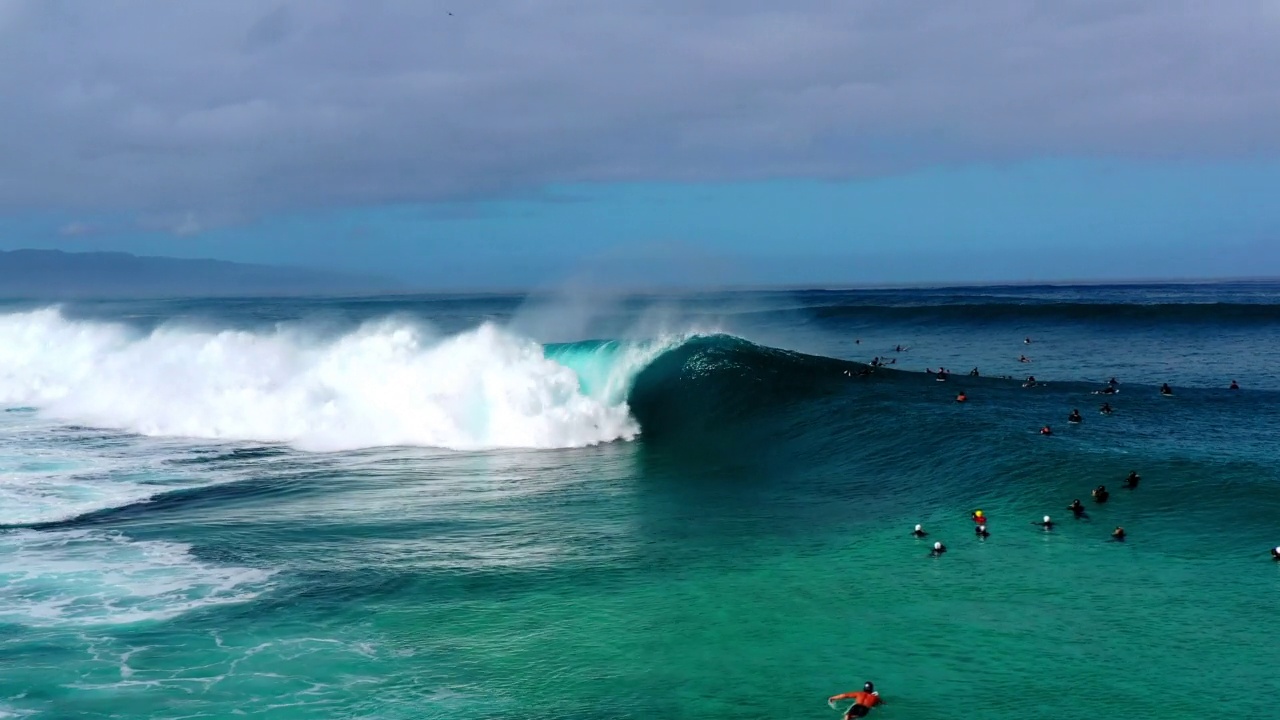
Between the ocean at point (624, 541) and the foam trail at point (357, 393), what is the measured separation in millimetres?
150

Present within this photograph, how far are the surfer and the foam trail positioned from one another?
2033 centimetres

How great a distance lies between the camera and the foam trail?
1307 inches

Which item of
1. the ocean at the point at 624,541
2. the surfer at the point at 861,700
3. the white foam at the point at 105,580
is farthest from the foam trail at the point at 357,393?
the surfer at the point at 861,700

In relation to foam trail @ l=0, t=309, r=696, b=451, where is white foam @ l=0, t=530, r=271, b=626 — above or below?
below

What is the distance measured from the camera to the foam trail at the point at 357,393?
33.2 m

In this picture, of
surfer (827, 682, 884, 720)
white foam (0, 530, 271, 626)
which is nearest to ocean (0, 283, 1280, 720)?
white foam (0, 530, 271, 626)

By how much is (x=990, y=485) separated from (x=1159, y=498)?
3.25m

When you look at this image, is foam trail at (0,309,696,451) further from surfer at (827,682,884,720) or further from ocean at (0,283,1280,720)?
surfer at (827,682,884,720)

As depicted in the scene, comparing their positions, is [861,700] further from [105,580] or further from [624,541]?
[105,580]

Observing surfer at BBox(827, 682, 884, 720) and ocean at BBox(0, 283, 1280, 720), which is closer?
surfer at BBox(827, 682, 884, 720)

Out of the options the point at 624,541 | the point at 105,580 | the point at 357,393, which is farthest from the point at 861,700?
the point at 357,393

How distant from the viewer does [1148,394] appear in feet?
117

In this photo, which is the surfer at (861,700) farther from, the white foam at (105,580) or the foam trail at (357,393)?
the foam trail at (357,393)

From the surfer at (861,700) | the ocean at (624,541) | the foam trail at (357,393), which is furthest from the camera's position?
the foam trail at (357,393)
